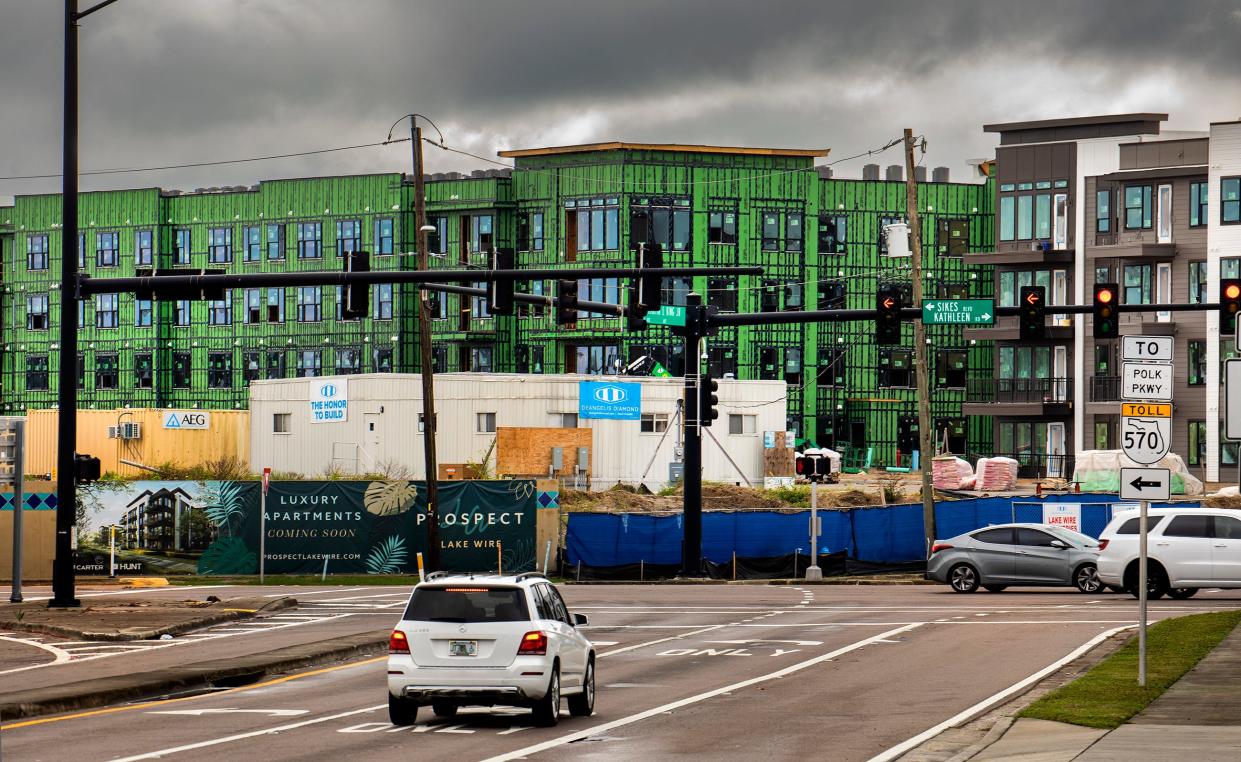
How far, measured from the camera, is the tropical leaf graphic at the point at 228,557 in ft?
166

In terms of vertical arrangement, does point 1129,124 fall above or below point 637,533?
above

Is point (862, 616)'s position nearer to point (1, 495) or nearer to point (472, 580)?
point (472, 580)

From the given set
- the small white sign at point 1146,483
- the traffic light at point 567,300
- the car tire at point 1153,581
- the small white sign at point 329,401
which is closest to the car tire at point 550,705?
the small white sign at point 1146,483

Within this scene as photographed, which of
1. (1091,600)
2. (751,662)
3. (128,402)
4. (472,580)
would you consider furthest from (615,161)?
(472,580)

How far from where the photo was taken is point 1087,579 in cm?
3847

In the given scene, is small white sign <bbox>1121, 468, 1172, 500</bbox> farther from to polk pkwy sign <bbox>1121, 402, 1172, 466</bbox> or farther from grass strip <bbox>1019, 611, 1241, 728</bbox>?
grass strip <bbox>1019, 611, 1241, 728</bbox>

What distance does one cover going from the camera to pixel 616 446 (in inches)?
2995

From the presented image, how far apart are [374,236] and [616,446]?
79.5ft

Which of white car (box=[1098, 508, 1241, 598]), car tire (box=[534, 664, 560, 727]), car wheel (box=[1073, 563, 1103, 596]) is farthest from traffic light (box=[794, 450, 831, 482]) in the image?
car tire (box=[534, 664, 560, 727])

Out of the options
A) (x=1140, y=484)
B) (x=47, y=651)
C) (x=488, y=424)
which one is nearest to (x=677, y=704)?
(x=1140, y=484)

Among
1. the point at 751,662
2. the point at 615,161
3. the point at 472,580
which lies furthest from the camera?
the point at 615,161

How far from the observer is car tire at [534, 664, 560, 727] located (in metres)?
18.0

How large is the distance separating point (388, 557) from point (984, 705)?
32313 mm

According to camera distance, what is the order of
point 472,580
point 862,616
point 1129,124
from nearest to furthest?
1. point 472,580
2. point 862,616
3. point 1129,124
